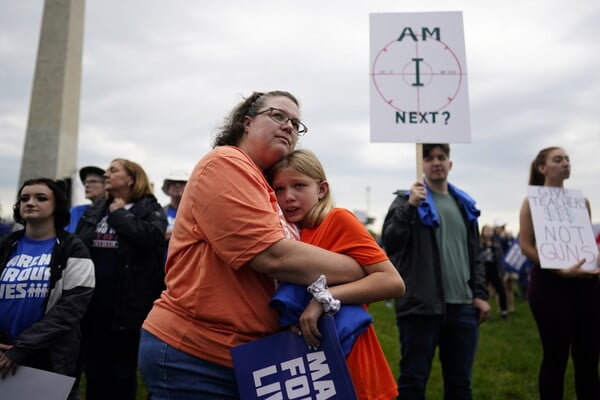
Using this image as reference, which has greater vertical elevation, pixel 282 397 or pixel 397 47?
pixel 397 47

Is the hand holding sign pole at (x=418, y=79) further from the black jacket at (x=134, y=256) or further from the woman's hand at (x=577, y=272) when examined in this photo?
the black jacket at (x=134, y=256)

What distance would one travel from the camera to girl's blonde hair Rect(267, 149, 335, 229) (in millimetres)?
1876

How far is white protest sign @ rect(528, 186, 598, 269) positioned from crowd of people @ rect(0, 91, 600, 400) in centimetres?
10

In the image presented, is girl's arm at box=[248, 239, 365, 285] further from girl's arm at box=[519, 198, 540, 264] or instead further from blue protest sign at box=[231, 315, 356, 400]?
girl's arm at box=[519, 198, 540, 264]

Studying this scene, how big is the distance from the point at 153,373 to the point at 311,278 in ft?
2.02

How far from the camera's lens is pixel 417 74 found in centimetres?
359

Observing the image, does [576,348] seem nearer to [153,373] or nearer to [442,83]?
[442,83]

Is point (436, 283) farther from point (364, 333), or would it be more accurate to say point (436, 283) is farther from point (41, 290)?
point (41, 290)

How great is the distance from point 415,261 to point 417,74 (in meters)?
1.36

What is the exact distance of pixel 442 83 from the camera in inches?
141

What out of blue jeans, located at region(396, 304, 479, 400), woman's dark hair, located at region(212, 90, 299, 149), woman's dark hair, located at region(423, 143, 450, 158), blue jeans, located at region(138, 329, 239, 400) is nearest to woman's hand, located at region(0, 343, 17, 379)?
blue jeans, located at region(138, 329, 239, 400)

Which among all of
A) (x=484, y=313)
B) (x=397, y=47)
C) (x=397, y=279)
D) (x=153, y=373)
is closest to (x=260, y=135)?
(x=397, y=279)

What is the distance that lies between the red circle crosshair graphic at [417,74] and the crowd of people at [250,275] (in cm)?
37

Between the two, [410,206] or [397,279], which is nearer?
[397,279]
